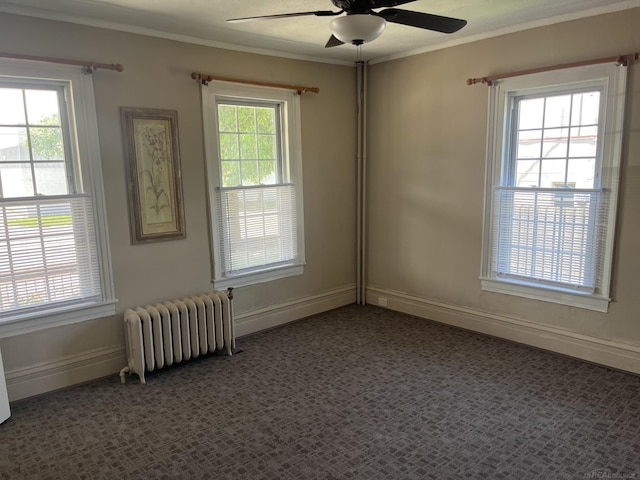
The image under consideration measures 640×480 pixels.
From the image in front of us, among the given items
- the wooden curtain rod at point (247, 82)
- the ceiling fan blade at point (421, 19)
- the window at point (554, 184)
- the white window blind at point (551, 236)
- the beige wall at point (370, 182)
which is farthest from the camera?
the wooden curtain rod at point (247, 82)

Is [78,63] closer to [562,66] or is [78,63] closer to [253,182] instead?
[253,182]

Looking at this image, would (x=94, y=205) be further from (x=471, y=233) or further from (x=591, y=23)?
(x=591, y=23)

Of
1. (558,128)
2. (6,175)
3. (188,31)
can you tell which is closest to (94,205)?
(6,175)

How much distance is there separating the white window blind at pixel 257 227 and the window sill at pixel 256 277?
6 centimetres

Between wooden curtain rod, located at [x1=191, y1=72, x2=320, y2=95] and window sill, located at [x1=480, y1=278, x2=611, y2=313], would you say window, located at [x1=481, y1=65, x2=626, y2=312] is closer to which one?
window sill, located at [x1=480, y1=278, x2=611, y2=313]

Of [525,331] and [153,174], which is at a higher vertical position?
[153,174]

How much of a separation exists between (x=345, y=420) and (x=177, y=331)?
1.52 meters

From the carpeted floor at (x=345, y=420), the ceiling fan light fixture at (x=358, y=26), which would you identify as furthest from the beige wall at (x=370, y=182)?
the ceiling fan light fixture at (x=358, y=26)

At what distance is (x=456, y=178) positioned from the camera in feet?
13.9

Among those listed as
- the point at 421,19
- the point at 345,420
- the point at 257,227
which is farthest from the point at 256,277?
the point at 421,19

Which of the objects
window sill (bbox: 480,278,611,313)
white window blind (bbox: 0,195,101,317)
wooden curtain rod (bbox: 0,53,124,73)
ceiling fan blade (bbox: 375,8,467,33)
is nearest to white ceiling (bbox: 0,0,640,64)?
wooden curtain rod (bbox: 0,53,124,73)

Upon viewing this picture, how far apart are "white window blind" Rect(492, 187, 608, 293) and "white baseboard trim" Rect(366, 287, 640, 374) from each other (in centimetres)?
41

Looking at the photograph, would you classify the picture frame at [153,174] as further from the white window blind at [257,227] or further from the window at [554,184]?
the window at [554,184]

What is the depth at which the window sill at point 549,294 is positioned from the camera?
137 inches
